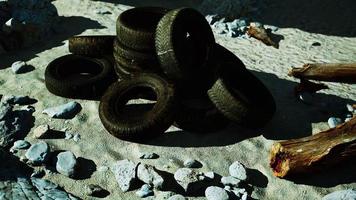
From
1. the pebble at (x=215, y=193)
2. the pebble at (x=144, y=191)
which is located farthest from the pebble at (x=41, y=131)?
the pebble at (x=215, y=193)

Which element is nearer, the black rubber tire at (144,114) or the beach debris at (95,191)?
the beach debris at (95,191)

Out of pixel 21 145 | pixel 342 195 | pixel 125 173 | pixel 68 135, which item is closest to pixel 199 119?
pixel 125 173

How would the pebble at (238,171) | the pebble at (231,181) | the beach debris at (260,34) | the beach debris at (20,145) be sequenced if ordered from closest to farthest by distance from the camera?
the pebble at (231,181) < the pebble at (238,171) < the beach debris at (20,145) < the beach debris at (260,34)

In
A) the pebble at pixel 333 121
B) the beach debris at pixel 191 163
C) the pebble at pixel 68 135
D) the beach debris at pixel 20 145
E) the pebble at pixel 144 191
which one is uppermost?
the pebble at pixel 333 121

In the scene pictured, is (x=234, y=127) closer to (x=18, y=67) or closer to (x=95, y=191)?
(x=95, y=191)

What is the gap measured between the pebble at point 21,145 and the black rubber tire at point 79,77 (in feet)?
4.87

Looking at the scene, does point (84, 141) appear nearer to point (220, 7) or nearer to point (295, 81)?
A: point (295, 81)

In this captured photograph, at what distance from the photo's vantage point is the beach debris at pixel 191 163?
23.4 ft

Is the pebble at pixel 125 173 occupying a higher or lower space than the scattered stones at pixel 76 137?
higher

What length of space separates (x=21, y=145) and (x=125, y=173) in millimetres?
1810

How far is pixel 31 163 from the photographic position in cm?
699

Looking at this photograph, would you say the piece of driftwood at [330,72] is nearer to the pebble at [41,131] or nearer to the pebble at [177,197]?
the pebble at [177,197]

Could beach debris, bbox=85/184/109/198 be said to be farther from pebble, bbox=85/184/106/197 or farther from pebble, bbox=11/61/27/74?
pebble, bbox=11/61/27/74

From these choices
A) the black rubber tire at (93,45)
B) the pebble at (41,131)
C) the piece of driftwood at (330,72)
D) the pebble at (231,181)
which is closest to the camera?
the pebble at (231,181)
